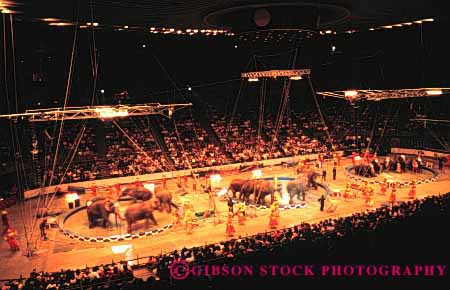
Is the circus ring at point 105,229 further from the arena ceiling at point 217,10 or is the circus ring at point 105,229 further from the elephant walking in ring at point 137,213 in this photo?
the arena ceiling at point 217,10

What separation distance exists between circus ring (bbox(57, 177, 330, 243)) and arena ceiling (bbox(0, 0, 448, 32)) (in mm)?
6653

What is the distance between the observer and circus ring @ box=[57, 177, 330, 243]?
41.5ft

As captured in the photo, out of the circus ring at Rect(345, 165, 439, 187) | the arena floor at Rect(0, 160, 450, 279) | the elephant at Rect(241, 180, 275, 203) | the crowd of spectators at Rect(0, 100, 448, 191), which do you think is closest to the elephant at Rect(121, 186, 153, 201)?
the arena floor at Rect(0, 160, 450, 279)

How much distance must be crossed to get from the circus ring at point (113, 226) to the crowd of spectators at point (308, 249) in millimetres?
2876

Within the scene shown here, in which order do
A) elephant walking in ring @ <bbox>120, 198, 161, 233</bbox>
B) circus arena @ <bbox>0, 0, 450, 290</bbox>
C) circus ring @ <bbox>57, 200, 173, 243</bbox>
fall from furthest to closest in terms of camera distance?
elephant walking in ring @ <bbox>120, 198, 161, 233</bbox> → circus ring @ <bbox>57, 200, 173, 243</bbox> → circus arena @ <bbox>0, 0, 450, 290</bbox>

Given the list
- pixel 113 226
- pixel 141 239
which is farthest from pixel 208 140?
pixel 141 239

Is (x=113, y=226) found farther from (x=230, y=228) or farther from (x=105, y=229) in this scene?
(x=230, y=228)

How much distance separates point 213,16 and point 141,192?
7.15 meters

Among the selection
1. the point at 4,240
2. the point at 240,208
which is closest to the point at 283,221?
the point at 240,208

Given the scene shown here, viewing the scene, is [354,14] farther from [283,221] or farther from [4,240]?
[4,240]

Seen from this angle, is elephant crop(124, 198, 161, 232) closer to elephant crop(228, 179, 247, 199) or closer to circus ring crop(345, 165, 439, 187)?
elephant crop(228, 179, 247, 199)

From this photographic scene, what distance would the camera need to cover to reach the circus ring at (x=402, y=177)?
18.2m

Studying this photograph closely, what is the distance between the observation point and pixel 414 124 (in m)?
27.1

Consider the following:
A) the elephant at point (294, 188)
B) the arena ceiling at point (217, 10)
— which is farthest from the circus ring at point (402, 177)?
the arena ceiling at point (217, 10)
